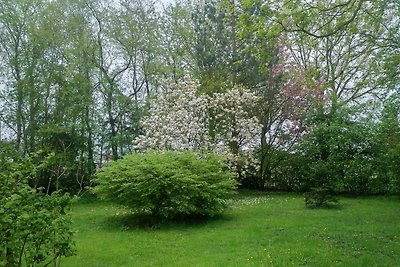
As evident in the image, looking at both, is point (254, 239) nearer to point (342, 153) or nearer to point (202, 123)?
point (202, 123)

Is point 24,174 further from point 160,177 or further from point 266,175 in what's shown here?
point 266,175

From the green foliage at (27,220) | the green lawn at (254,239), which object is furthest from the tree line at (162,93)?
the green foliage at (27,220)

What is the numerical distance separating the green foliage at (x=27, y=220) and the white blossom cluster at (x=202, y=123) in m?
10.5

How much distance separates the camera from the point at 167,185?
1049 centimetres

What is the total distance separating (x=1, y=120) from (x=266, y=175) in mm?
12280

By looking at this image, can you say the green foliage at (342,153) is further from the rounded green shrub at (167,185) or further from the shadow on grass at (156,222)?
the shadow on grass at (156,222)

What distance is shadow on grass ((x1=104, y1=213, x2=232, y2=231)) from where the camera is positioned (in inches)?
422

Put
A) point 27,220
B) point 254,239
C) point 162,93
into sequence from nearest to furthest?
point 27,220 < point 254,239 < point 162,93

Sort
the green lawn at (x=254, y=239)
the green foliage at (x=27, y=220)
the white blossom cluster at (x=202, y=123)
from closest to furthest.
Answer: the green foliage at (x=27, y=220) < the green lawn at (x=254, y=239) < the white blossom cluster at (x=202, y=123)

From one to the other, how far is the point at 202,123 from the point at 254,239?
7.88 metres

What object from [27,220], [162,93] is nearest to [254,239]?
[27,220]

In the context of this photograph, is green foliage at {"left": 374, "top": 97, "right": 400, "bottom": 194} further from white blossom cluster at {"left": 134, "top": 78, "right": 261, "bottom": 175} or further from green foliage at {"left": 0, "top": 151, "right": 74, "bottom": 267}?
green foliage at {"left": 0, "top": 151, "right": 74, "bottom": 267}

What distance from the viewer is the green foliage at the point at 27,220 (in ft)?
13.5

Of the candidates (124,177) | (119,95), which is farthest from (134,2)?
(124,177)
